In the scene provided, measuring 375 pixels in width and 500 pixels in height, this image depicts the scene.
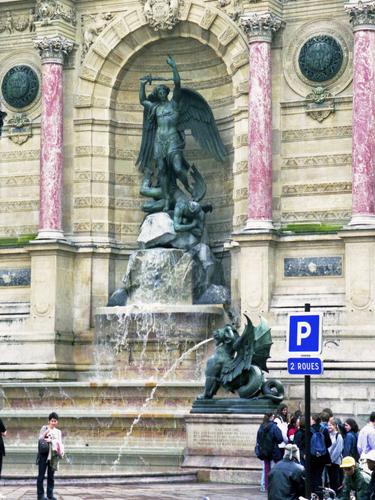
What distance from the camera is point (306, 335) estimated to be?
19625 mm

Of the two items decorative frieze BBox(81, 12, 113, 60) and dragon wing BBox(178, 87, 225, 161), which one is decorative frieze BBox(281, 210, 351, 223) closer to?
dragon wing BBox(178, 87, 225, 161)

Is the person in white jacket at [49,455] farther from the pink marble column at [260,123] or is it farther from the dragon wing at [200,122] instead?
the dragon wing at [200,122]

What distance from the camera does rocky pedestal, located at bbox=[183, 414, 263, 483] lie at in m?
30.0

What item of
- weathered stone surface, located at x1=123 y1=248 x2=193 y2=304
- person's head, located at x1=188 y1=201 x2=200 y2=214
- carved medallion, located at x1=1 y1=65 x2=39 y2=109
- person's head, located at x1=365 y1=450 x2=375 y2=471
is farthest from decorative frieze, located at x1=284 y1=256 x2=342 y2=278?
person's head, located at x1=365 y1=450 x2=375 y2=471

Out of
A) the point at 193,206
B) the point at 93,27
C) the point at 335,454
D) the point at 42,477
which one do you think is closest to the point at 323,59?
the point at 193,206

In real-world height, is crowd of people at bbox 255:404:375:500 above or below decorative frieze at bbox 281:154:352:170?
below

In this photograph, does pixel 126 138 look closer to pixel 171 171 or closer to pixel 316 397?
pixel 171 171

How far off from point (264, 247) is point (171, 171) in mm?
4471

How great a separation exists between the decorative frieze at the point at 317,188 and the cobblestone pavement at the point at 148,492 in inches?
433

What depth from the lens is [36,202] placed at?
42031 mm

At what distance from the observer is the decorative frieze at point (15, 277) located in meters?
41.2

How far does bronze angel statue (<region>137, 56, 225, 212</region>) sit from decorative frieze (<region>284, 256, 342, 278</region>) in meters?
4.00

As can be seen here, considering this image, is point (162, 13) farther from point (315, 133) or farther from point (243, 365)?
point (243, 365)

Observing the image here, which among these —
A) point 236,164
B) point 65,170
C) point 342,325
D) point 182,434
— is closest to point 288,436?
point 182,434
